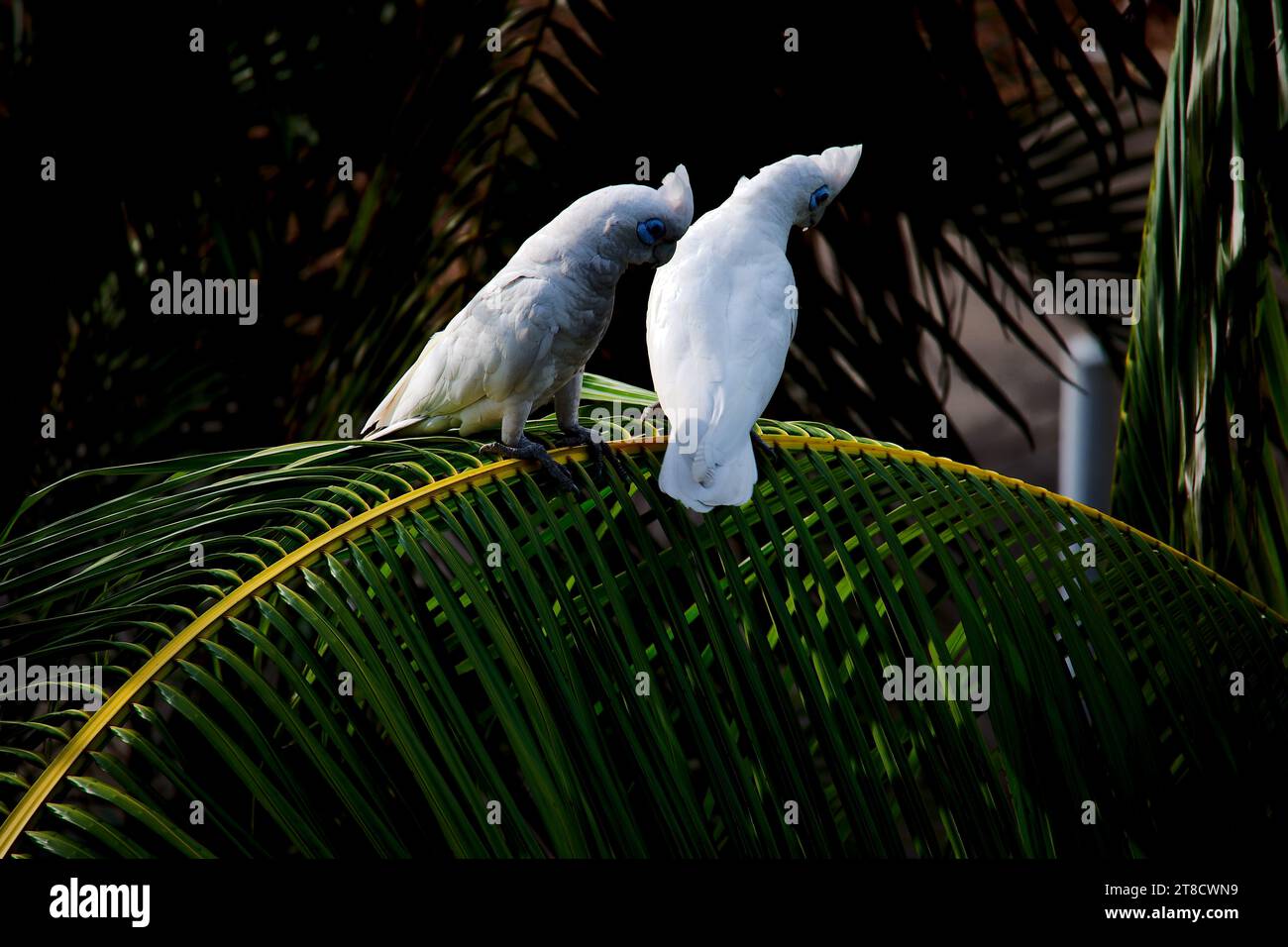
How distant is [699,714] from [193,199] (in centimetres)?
185

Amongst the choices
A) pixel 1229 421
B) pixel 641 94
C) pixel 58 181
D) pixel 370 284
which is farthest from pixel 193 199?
pixel 1229 421

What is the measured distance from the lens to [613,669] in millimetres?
1347

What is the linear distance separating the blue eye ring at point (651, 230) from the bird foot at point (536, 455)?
320mm

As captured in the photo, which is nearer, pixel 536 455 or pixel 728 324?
pixel 536 455

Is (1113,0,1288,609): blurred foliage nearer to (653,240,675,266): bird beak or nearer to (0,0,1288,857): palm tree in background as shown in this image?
(0,0,1288,857): palm tree in background

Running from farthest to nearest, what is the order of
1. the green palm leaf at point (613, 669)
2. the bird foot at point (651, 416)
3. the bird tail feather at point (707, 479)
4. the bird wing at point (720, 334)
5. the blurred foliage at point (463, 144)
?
the blurred foliage at point (463, 144) < the bird foot at point (651, 416) < the bird wing at point (720, 334) < the bird tail feather at point (707, 479) < the green palm leaf at point (613, 669)

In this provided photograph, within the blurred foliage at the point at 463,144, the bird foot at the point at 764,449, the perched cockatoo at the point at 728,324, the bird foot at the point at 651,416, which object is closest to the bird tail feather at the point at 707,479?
the perched cockatoo at the point at 728,324

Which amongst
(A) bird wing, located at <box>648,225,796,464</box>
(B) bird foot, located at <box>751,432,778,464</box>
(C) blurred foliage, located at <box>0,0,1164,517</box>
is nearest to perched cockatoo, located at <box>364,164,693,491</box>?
(A) bird wing, located at <box>648,225,796,464</box>

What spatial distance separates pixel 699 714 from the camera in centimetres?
135

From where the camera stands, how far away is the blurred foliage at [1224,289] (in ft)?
5.42

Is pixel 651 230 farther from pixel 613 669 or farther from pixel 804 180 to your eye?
pixel 613 669

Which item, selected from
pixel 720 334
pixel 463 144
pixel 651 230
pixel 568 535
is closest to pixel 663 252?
pixel 651 230

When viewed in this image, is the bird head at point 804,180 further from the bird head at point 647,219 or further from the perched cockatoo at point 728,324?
the bird head at point 647,219

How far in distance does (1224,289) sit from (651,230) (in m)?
0.84
